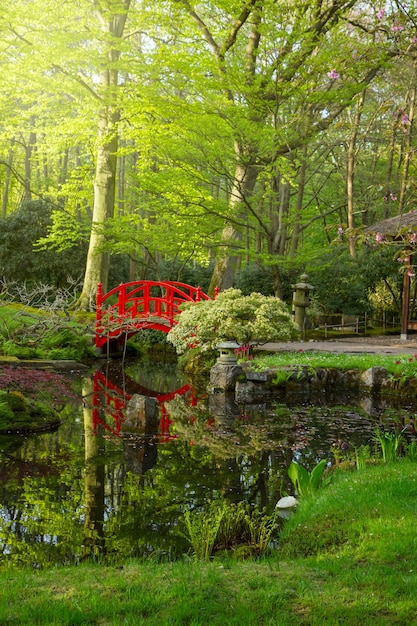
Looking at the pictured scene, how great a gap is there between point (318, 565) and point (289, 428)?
5.37 meters

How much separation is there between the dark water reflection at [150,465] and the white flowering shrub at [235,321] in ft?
6.20

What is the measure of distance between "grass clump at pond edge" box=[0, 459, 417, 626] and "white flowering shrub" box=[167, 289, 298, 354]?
8.72 m

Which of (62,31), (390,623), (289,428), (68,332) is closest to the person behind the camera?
(390,623)

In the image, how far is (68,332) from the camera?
54.2 ft

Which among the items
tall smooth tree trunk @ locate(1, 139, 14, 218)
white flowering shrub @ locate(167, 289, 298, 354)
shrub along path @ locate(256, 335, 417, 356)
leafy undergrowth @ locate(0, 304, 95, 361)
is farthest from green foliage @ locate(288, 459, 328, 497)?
tall smooth tree trunk @ locate(1, 139, 14, 218)

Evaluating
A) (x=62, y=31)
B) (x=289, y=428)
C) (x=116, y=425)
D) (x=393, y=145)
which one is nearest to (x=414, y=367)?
(x=289, y=428)

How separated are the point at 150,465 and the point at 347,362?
6682mm

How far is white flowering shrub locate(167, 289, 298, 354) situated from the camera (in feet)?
44.1

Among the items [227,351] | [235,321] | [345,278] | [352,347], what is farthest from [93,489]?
[345,278]

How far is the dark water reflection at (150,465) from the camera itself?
5.17 metres

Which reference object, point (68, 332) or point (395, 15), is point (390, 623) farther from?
point (68, 332)

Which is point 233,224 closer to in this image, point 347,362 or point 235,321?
point 235,321

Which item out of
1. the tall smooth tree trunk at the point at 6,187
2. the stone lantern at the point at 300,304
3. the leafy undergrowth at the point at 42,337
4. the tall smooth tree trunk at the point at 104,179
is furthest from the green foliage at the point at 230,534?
the tall smooth tree trunk at the point at 6,187

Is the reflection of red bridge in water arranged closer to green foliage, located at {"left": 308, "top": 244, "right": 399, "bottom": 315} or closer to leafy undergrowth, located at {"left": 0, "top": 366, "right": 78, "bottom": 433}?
leafy undergrowth, located at {"left": 0, "top": 366, "right": 78, "bottom": 433}
